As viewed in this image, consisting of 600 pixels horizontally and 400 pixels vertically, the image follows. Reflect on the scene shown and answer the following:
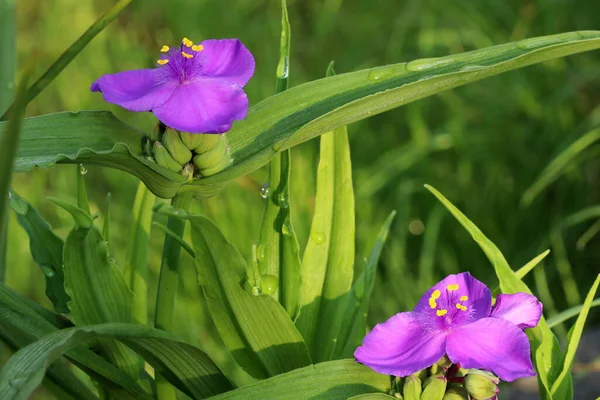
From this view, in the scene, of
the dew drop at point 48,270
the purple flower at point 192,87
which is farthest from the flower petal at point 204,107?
the dew drop at point 48,270

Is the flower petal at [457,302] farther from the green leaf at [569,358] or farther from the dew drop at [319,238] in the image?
the dew drop at [319,238]

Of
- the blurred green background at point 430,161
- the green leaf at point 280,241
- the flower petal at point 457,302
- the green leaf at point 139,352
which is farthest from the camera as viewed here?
the blurred green background at point 430,161

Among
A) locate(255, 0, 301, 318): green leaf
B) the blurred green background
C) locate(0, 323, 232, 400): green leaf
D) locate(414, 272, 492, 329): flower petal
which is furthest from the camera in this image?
the blurred green background

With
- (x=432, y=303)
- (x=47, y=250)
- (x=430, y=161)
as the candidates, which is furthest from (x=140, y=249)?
(x=430, y=161)

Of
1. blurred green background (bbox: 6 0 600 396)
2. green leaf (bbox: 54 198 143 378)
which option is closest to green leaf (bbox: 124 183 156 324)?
green leaf (bbox: 54 198 143 378)

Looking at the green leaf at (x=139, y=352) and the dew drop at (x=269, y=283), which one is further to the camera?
the dew drop at (x=269, y=283)

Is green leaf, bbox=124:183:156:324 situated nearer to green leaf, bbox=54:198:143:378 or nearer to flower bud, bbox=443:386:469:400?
green leaf, bbox=54:198:143:378

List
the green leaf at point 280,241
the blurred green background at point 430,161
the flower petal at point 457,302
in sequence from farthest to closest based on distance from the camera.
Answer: the blurred green background at point 430,161
the green leaf at point 280,241
the flower petal at point 457,302
